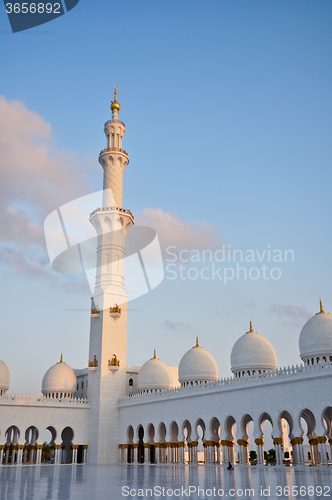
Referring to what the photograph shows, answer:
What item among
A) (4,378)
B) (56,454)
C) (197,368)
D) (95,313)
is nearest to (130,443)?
(56,454)

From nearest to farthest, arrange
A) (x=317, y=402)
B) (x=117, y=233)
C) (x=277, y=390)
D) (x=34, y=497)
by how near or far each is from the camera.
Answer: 1. (x=34, y=497)
2. (x=317, y=402)
3. (x=277, y=390)
4. (x=117, y=233)

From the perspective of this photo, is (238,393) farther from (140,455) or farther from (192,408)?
(140,455)

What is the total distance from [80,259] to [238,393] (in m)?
16.2

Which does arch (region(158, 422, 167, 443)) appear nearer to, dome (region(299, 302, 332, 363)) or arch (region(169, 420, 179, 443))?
arch (region(169, 420, 179, 443))

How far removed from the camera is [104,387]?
33.9 m

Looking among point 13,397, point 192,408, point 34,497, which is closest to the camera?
point 34,497

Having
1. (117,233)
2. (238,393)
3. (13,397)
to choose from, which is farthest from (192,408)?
(117,233)

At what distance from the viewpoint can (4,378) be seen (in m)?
33.1

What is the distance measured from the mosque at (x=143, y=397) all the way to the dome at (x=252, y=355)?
0.19 ft

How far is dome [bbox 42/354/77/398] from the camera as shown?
3503 centimetres

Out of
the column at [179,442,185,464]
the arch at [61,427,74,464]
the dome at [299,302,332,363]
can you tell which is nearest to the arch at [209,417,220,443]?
the column at [179,442,185,464]

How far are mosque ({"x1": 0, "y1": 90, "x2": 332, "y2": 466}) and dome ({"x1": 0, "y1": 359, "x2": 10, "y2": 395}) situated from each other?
70 mm

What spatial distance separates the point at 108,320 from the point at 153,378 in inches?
203

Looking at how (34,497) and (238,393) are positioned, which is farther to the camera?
(238,393)
